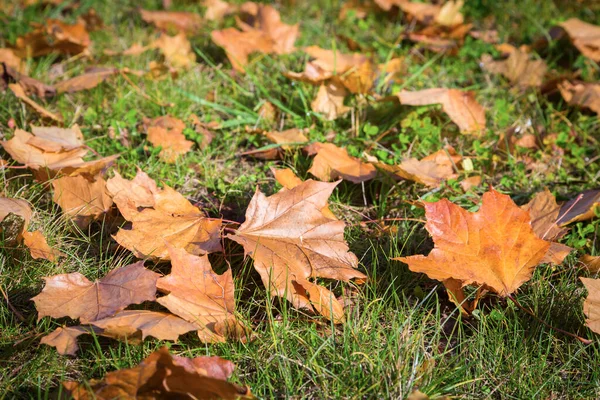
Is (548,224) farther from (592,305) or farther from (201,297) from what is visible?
(201,297)

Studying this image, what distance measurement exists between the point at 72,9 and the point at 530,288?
294 centimetres

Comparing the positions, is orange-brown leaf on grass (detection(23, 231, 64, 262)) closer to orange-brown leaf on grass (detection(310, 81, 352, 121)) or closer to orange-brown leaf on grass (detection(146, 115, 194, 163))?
orange-brown leaf on grass (detection(146, 115, 194, 163))

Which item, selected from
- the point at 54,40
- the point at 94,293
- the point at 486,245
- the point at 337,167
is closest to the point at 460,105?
the point at 337,167

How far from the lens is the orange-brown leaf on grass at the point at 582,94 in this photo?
2.57 metres

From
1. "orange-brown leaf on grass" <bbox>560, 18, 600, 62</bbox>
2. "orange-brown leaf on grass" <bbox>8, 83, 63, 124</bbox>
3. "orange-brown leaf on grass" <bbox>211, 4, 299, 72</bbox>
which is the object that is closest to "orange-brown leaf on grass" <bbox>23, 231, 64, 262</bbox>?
"orange-brown leaf on grass" <bbox>8, 83, 63, 124</bbox>

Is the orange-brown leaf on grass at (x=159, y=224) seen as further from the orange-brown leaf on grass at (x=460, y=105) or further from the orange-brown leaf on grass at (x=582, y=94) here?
the orange-brown leaf on grass at (x=582, y=94)

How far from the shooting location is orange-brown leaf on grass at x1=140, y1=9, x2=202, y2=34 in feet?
10.4

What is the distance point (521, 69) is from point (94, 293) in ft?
7.39

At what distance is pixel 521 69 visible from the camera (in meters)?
2.85

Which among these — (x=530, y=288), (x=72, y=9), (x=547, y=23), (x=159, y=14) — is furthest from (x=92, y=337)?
(x=547, y=23)

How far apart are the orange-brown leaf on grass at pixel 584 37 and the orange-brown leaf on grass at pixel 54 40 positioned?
2.43 metres

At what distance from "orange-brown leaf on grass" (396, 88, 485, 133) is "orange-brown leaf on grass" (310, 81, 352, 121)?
0.27m

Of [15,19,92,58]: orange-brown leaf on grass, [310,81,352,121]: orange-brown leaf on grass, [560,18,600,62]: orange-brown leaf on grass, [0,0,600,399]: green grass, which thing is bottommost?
[0,0,600,399]: green grass

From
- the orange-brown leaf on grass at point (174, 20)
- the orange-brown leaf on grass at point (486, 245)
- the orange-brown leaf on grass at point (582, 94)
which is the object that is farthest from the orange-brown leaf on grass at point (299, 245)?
the orange-brown leaf on grass at point (174, 20)
